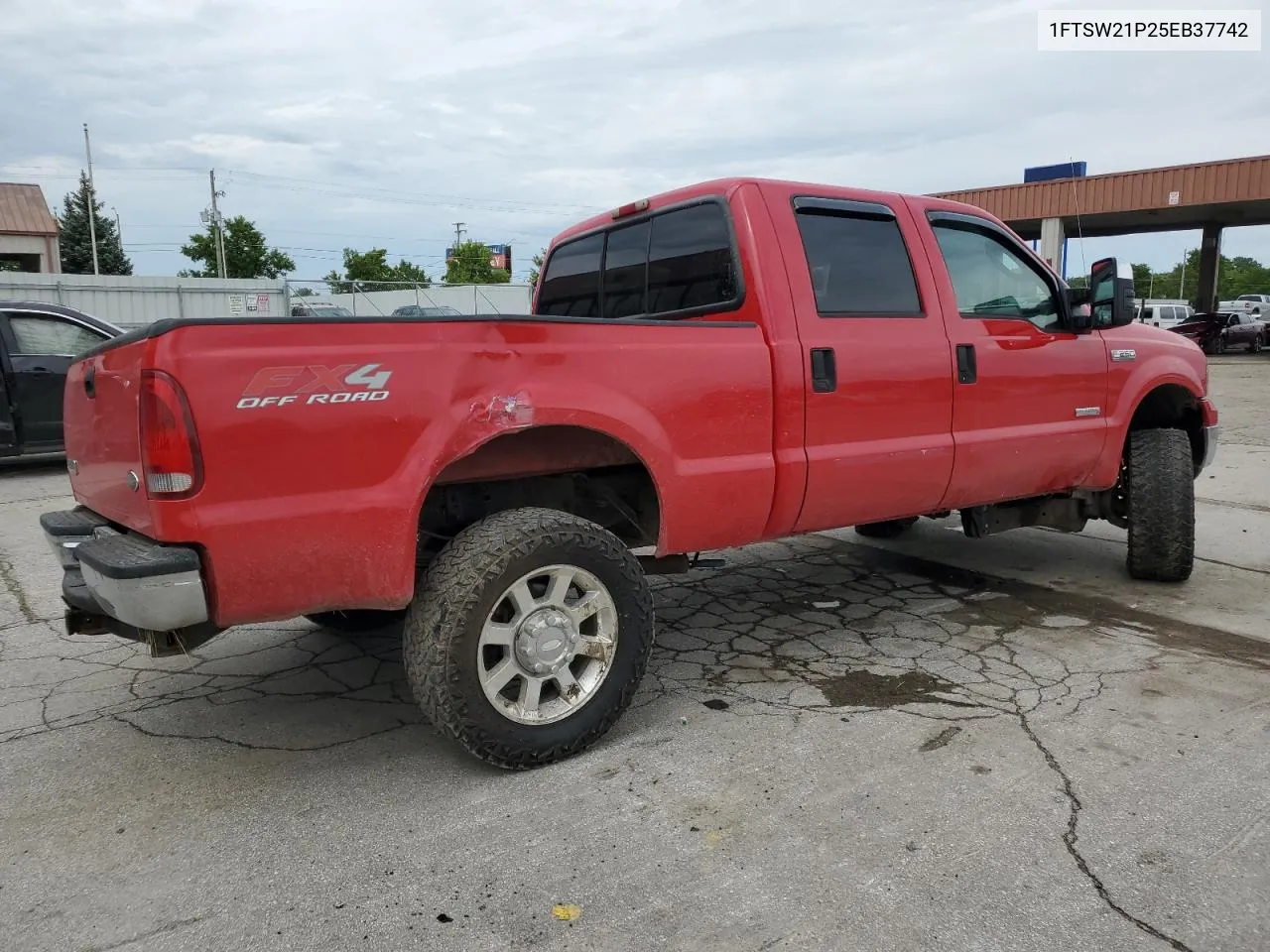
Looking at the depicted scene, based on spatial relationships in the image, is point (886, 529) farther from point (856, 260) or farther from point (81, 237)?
point (81, 237)

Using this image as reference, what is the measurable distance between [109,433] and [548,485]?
1485 mm

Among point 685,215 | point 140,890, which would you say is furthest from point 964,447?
point 140,890

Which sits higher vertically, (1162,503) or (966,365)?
(966,365)

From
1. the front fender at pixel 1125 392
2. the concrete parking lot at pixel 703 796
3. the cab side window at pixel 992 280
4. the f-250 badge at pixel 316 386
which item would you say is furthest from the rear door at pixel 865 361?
the f-250 badge at pixel 316 386

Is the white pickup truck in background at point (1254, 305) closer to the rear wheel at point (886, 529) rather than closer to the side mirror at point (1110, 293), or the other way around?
the rear wheel at point (886, 529)

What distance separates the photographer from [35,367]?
9.25 meters

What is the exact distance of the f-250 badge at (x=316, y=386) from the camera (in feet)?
8.23

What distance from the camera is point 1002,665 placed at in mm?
3885

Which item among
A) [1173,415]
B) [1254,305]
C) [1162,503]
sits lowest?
[1162,503]

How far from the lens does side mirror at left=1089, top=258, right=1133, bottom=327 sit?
14.9 ft

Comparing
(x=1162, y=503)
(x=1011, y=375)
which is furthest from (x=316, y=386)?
(x=1162, y=503)

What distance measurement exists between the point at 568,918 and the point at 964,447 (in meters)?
2.78

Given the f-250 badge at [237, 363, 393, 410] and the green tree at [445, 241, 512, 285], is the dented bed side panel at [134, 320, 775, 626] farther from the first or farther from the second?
the green tree at [445, 241, 512, 285]

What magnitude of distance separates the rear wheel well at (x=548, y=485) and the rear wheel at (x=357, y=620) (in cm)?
79
